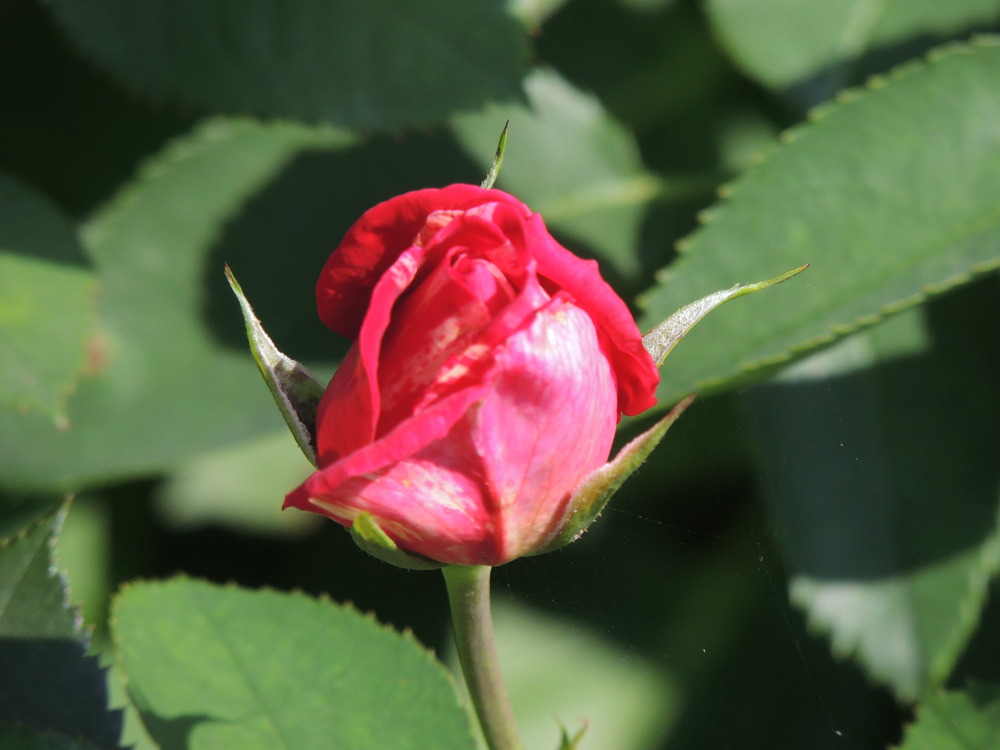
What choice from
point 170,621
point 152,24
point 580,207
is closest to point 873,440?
point 580,207

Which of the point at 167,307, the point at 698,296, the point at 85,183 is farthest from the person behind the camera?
the point at 85,183

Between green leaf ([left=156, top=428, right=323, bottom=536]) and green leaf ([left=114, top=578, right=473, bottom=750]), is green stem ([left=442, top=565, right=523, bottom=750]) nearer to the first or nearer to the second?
green leaf ([left=114, top=578, right=473, bottom=750])

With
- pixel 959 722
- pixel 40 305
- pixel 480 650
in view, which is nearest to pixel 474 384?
pixel 480 650

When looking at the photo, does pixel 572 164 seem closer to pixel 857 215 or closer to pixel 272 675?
pixel 857 215

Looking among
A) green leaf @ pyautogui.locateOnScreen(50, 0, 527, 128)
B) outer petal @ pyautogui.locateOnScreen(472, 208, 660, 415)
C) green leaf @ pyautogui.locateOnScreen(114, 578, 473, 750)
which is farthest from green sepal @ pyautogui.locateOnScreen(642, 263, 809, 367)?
green leaf @ pyautogui.locateOnScreen(50, 0, 527, 128)

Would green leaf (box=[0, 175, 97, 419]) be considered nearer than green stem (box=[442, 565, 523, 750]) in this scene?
No

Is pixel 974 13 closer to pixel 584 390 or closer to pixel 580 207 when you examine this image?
pixel 580 207
